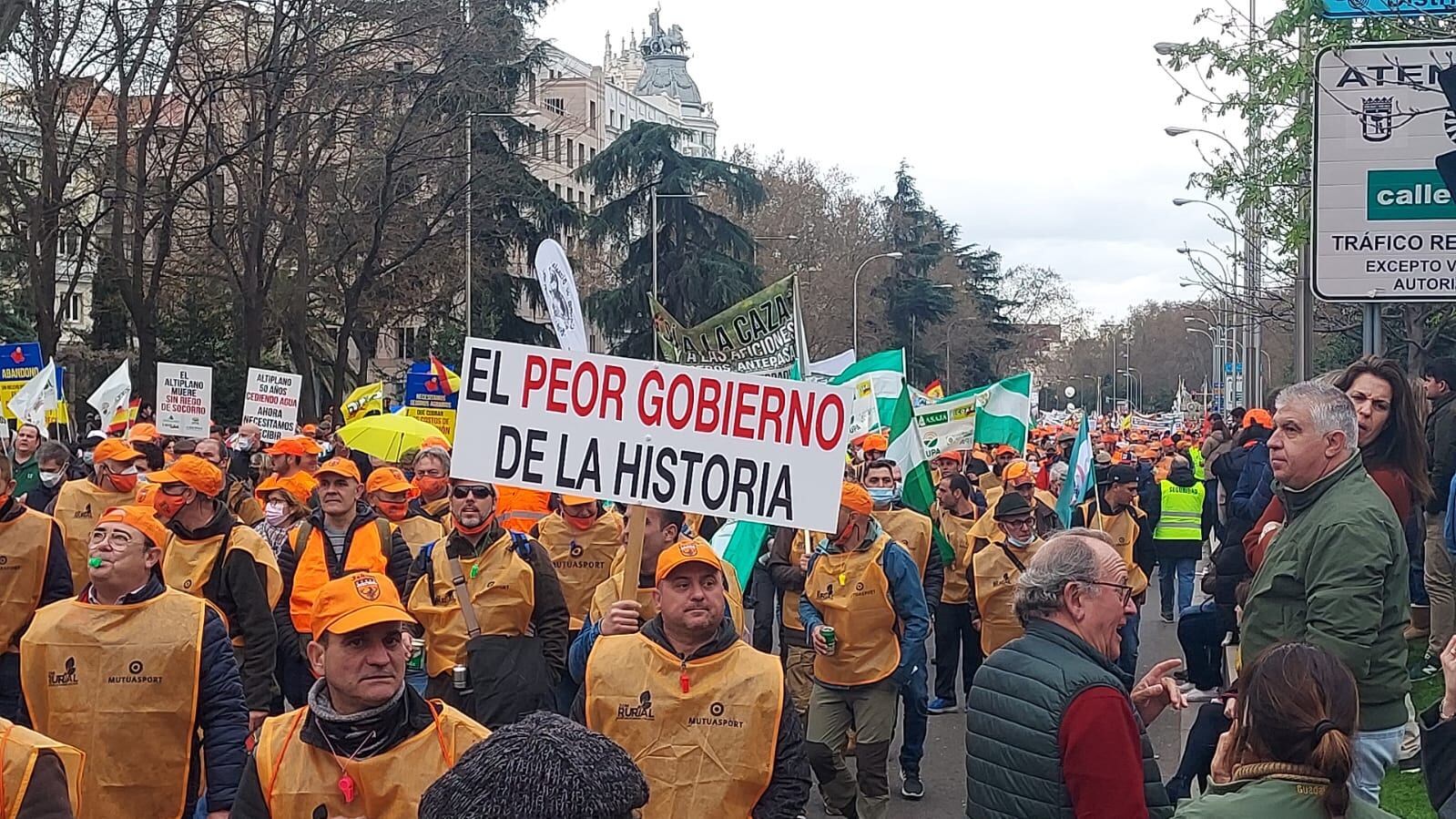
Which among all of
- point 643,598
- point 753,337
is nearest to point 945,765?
point 753,337

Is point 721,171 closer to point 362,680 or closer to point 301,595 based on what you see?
point 301,595

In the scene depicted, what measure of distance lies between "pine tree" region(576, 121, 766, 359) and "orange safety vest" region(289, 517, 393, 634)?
42861mm

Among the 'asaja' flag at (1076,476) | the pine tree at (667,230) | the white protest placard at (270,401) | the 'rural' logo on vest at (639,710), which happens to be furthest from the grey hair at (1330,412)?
the pine tree at (667,230)

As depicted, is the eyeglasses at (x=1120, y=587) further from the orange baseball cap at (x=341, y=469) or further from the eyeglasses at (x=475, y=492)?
the orange baseball cap at (x=341, y=469)

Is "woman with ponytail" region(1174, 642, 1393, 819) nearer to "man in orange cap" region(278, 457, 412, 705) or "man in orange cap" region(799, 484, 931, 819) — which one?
"man in orange cap" region(799, 484, 931, 819)

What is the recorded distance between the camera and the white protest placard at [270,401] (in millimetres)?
18234

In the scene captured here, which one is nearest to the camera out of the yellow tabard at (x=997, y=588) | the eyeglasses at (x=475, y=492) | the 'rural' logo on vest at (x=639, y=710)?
the 'rural' logo on vest at (x=639, y=710)

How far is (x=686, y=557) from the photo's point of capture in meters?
5.03

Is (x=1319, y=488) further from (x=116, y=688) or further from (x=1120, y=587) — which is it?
(x=116, y=688)

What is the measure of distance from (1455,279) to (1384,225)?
1.03 ft

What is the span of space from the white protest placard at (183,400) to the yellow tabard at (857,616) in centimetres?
1133

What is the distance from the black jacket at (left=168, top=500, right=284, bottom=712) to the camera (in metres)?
6.94

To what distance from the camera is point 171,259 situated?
126 ft

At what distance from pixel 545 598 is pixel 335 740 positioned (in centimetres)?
310
